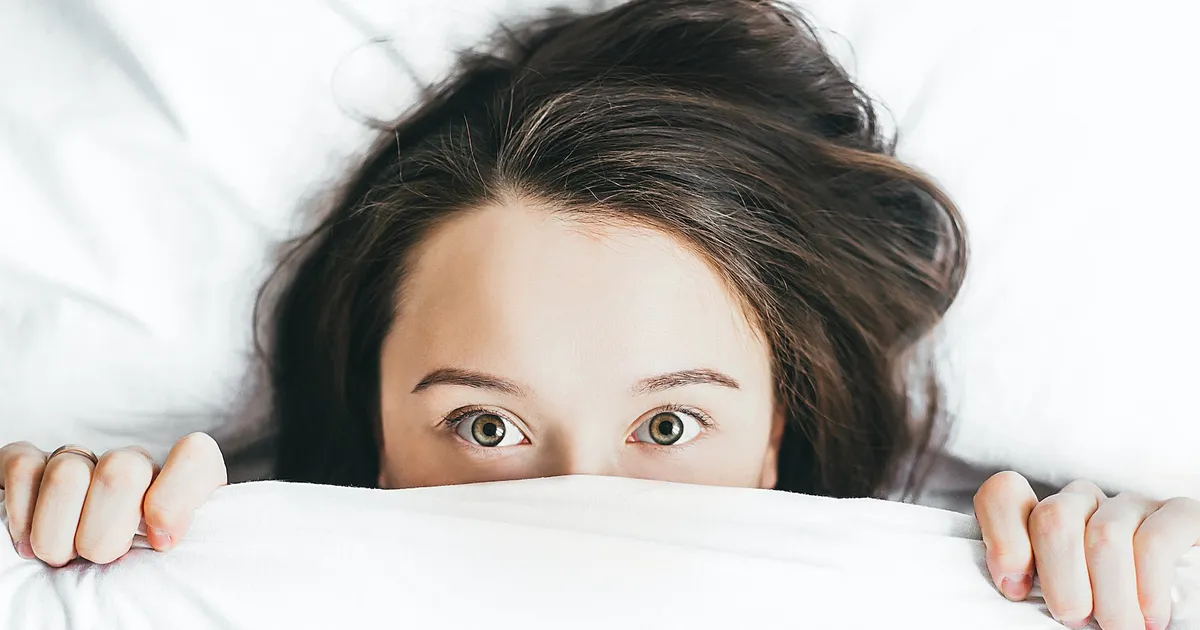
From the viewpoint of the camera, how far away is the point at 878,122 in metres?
1.00

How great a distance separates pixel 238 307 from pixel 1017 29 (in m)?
0.81

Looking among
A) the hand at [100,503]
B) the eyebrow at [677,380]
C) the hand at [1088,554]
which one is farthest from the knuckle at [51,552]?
the hand at [1088,554]

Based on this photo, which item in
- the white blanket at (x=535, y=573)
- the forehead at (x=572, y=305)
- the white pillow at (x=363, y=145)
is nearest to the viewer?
the white blanket at (x=535, y=573)

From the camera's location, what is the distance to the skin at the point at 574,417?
66 centimetres

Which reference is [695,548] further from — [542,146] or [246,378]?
[246,378]

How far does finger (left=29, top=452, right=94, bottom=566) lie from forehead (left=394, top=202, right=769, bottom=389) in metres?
0.28

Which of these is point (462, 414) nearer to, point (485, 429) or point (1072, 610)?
point (485, 429)

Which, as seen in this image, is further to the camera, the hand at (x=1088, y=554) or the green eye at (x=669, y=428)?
the green eye at (x=669, y=428)

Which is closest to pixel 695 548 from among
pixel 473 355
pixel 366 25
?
pixel 473 355

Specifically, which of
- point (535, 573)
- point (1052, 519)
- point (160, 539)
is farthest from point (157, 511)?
point (1052, 519)

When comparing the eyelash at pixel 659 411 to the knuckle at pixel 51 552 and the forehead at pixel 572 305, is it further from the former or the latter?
the knuckle at pixel 51 552

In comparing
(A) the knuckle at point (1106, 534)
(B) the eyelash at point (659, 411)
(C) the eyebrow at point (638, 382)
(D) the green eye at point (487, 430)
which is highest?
(C) the eyebrow at point (638, 382)

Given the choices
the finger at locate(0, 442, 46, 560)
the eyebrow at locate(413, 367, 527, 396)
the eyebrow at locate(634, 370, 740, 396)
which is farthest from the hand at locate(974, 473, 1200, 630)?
the finger at locate(0, 442, 46, 560)

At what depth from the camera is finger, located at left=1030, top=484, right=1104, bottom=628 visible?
65 centimetres
